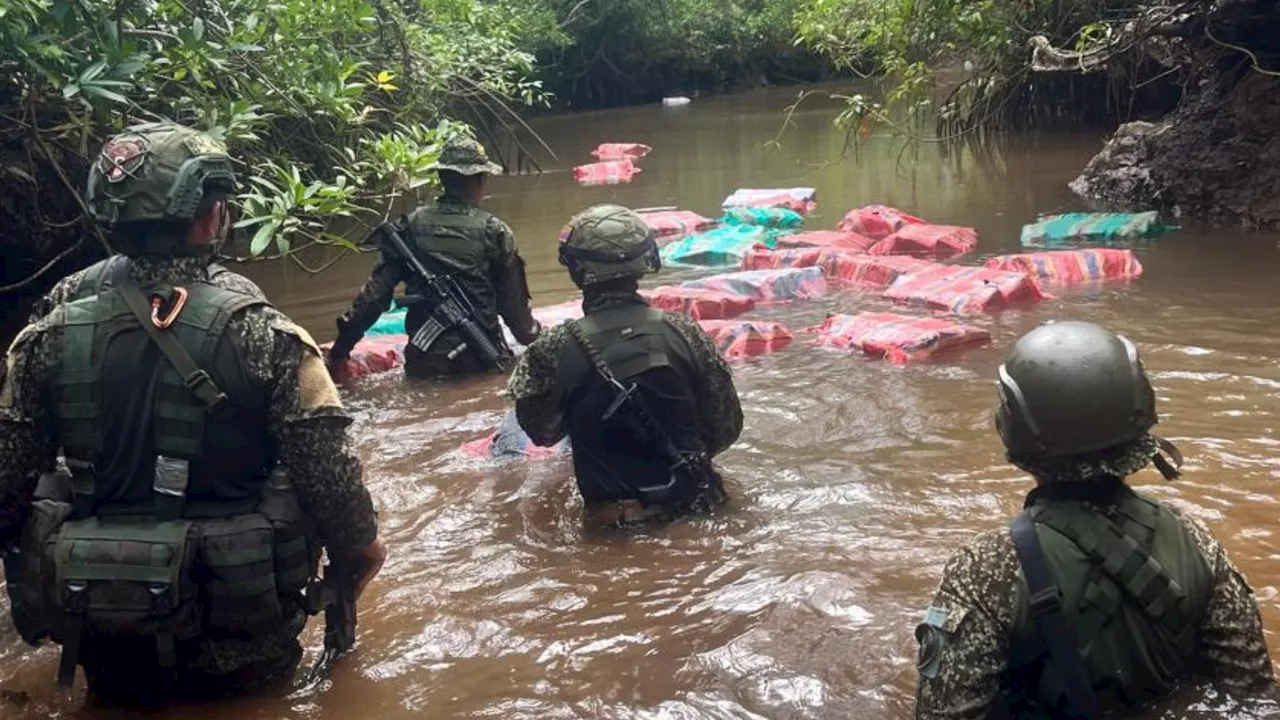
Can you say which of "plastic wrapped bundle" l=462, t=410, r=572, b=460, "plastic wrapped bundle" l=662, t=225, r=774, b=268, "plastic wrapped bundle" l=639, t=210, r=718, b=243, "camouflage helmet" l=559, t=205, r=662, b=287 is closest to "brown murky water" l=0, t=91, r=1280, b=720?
"plastic wrapped bundle" l=462, t=410, r=572, b=460

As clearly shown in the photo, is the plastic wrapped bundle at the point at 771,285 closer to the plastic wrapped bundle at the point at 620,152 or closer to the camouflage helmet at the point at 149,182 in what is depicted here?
the camouflage helmet at the point at 149,182

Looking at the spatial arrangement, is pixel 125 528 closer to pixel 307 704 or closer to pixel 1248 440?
pixel 307 704

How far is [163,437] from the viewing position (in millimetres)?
3131

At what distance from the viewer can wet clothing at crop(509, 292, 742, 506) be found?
15.1 ft

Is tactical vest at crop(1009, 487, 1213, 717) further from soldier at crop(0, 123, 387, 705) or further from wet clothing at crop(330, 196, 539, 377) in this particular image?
wet clothing at crop(330, 196, 539, 377)

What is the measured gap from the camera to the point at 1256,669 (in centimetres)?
239

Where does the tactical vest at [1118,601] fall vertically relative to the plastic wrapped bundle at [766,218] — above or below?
above

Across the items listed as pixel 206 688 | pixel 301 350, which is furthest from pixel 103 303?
pixel 206 688

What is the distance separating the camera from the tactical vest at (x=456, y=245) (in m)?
6.91

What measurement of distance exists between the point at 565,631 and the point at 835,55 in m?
9.10

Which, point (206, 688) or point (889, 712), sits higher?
point (206, 688)

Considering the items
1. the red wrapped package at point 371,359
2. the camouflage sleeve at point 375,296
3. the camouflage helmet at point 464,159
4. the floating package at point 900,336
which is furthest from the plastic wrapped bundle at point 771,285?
the camouflage sleeve at point 375,296

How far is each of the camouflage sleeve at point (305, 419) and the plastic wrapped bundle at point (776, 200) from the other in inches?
358

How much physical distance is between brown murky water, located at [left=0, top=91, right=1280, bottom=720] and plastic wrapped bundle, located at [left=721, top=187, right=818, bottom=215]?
3.60 m
